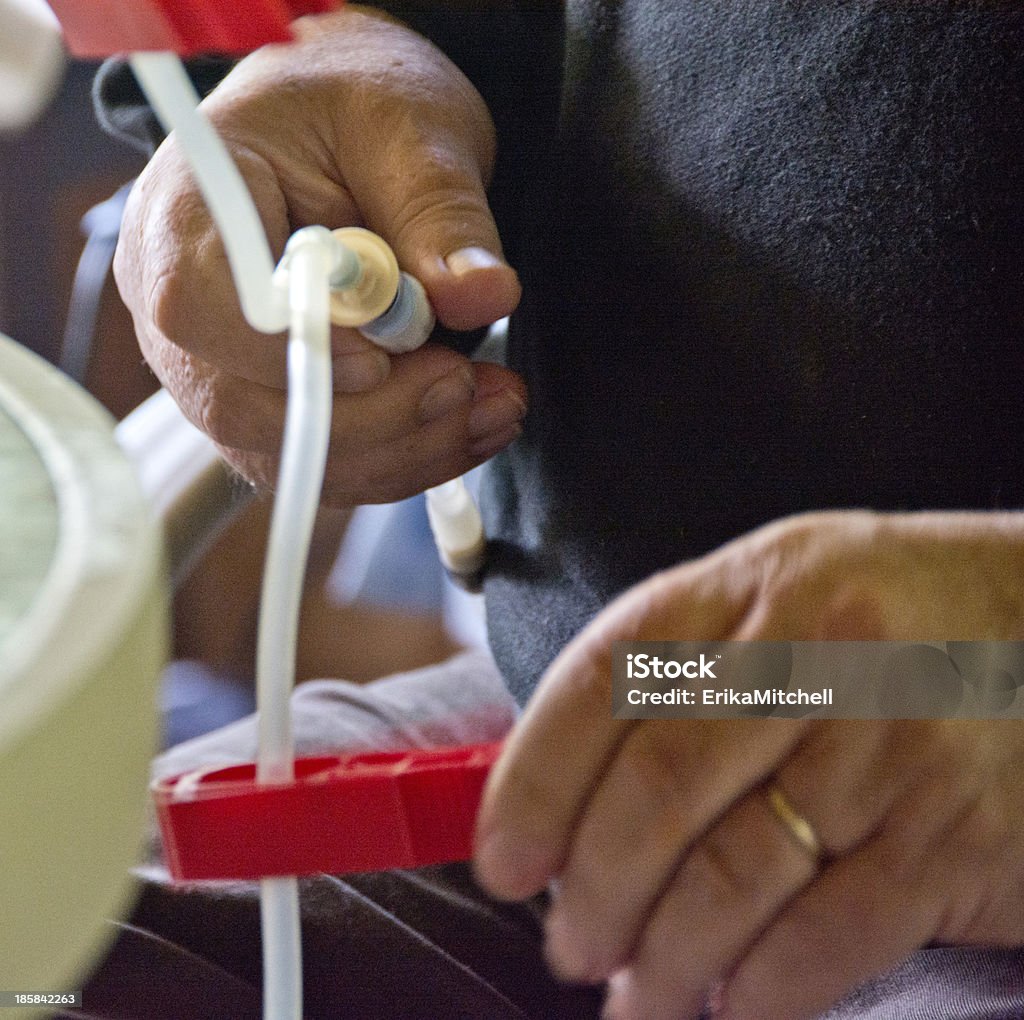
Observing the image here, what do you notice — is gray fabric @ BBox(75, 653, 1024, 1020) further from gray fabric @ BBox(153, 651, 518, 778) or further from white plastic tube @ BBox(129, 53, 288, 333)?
white plastic tube @ BBox(129, 53, 288, 333)

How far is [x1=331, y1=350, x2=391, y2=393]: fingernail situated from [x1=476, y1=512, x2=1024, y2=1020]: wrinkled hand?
17 centimetres

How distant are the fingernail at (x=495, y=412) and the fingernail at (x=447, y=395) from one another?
0.03 feet

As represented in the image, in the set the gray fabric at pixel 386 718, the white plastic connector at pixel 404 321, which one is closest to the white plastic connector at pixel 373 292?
the white plastic connector at pixel 404 321

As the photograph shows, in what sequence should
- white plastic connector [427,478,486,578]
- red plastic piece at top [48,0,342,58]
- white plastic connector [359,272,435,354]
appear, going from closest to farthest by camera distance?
red plastic piece at top [48,0,342,58] → white plastic connector [359,272,435,354] → white plastic connector [427,478,486,578]

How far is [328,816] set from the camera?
0.88 feet

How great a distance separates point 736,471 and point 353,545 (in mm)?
825

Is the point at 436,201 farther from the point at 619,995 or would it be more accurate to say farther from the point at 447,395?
the point at 619,995

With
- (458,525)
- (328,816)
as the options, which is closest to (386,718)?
(458,525)

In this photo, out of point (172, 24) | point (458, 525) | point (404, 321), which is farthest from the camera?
point (458, 525)

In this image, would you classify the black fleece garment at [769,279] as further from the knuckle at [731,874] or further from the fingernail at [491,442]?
the knuckle at [731,874]

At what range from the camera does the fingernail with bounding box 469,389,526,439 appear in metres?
0.45

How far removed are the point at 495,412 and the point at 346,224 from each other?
10 centimetres

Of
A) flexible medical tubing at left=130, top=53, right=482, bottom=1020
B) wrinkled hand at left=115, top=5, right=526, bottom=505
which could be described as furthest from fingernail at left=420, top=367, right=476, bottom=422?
flexible medical tubing at left=130, top=53, right=482, bottom=1020

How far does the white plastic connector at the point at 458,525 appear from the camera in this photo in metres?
0.54
